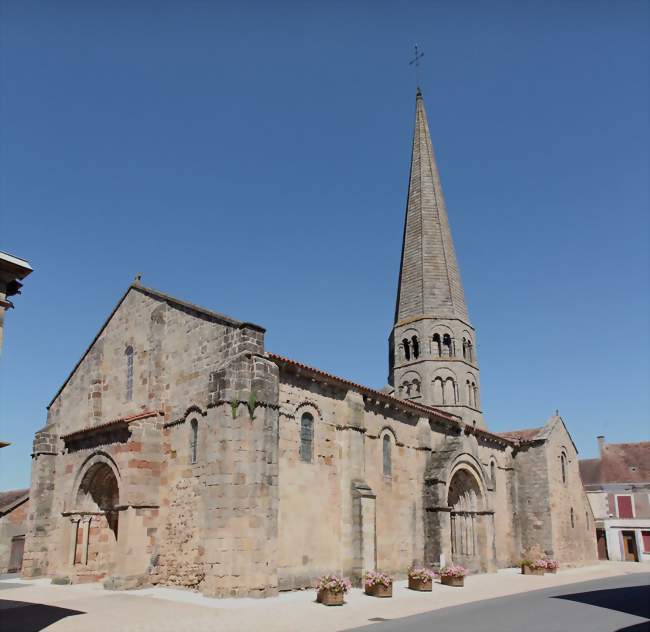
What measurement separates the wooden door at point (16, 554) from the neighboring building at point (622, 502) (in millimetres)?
37096

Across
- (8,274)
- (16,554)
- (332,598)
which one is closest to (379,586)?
(332,598)

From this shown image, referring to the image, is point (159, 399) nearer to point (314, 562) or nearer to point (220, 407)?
point (220, 407)

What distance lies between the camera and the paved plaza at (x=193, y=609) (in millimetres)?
12750

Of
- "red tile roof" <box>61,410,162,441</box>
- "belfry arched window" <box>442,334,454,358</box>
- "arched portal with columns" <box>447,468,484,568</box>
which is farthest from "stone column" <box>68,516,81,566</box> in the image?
"belfry arched window" <box>442,334,454,358</box>

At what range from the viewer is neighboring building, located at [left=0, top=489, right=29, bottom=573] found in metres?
29.6

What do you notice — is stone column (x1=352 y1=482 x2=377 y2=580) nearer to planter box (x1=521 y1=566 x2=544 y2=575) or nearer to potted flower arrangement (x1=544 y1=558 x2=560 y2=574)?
planter box (x1=521 y1=566 x2=544 y2=575)

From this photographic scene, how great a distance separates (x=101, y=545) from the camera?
21625 millimetres

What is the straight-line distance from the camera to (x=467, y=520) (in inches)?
1101

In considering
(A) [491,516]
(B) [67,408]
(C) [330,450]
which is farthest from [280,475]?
(A) [491,516]

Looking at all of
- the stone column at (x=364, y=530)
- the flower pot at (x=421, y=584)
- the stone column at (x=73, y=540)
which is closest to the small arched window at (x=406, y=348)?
the stone column at (x=364, y=530)

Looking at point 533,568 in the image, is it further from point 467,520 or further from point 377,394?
point 377,394

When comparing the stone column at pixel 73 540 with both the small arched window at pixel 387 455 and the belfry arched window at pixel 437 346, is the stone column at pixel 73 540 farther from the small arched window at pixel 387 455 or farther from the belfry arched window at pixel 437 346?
the belfry arched window at pixel 437 346

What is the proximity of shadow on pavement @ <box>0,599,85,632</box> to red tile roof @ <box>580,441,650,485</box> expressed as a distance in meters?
40.8

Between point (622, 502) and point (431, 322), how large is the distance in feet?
Answer: 70.5
